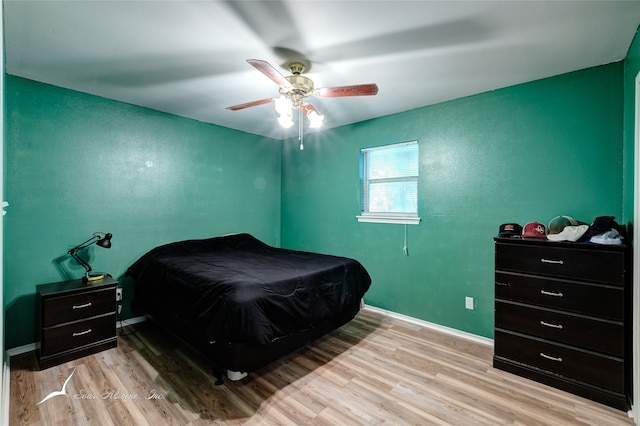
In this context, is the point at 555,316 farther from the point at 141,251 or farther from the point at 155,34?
the point at 141,251

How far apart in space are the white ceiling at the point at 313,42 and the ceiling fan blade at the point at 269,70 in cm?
24

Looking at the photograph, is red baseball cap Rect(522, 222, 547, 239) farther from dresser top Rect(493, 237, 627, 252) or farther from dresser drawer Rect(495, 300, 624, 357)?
dresser drawer Rect(495, 300, 624, 357)

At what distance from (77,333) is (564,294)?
3808 mm

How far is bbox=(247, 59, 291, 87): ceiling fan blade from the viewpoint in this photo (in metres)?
1.80

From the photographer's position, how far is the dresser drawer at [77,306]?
2383 mm

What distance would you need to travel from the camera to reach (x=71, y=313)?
98.0 inches

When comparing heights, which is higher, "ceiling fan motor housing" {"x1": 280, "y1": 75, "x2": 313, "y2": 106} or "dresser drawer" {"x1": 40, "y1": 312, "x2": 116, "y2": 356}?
"ceiling fan motor housing" {"x1": 280, "y1": 75, "x2": 313, "y2": 106}

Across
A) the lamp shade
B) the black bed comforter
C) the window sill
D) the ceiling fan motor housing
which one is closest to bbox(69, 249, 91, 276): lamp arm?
the lamp shade

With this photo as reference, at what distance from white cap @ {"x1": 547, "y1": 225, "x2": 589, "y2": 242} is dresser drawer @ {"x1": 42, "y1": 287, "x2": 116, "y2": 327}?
369 cm

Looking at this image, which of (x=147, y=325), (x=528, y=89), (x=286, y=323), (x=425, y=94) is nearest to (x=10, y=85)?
(x=147, y=325)

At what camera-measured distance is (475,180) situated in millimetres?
2965

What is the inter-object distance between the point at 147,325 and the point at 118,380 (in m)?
1.10

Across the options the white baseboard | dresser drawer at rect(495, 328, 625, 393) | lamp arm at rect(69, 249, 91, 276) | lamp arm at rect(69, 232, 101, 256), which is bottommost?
the white baseboard

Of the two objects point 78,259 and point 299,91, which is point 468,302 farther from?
point 78,259
